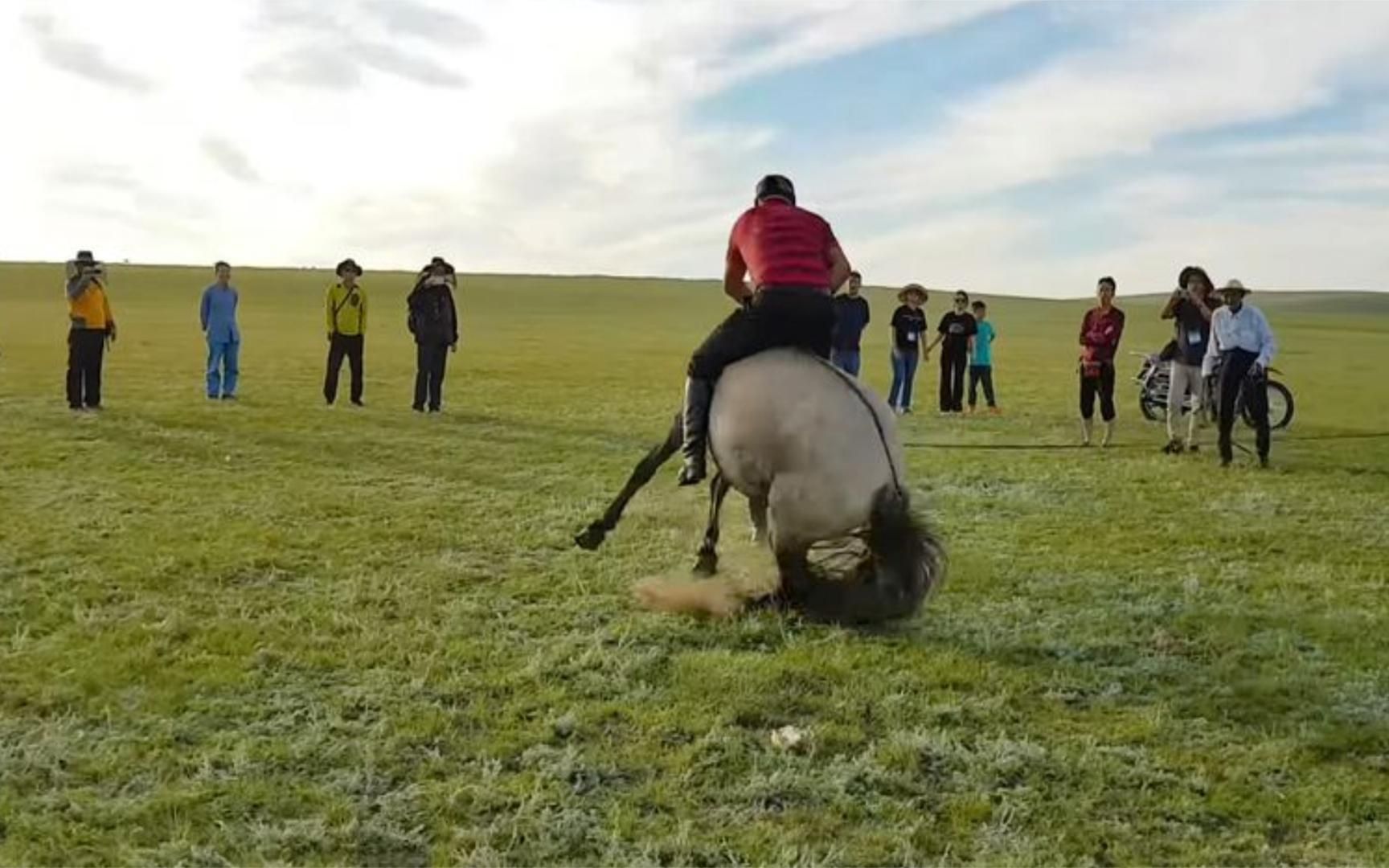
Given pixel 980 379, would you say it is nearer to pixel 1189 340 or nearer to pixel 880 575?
pixel 1189 340

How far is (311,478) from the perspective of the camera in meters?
11.8

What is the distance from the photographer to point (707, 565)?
7.61 metres

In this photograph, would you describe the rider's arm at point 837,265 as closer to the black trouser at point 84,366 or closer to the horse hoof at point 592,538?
the horse hoof at point 592,538

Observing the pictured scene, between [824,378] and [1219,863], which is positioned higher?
[824,378]

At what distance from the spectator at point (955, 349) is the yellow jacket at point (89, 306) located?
11168mm

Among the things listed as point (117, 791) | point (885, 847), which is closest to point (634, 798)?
point (885, 847)

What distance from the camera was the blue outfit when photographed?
18094 mm

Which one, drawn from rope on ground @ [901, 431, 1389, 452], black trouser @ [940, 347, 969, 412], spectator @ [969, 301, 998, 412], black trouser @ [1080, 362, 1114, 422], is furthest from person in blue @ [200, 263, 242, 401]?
black trouser @ [1080, 362, 1114, 422]

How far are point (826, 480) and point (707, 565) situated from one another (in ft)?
5.24

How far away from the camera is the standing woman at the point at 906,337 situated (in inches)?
710

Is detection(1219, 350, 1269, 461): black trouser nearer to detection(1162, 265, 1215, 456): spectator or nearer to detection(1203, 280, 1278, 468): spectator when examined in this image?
detection(1203, 280, 1278, 468): spectator

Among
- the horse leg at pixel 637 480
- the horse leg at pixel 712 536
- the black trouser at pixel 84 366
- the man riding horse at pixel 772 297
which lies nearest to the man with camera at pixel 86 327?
the black trouser at pixel 84 366

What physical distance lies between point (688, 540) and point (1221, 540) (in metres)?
3.97

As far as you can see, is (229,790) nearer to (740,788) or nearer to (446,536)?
(740,788)
